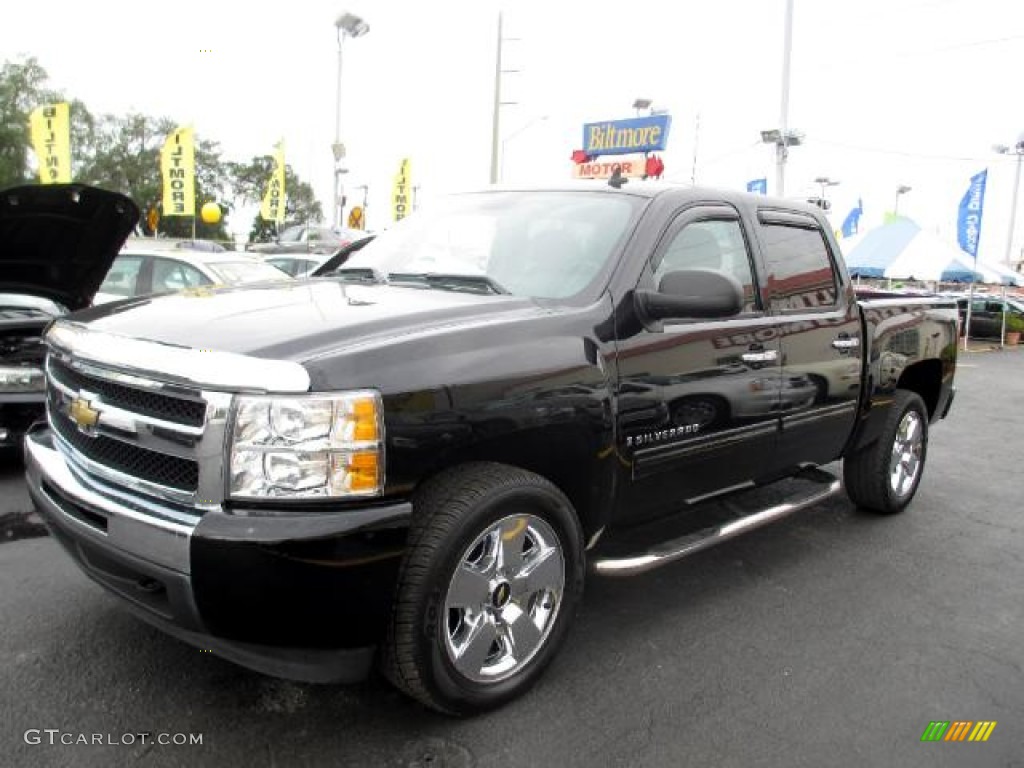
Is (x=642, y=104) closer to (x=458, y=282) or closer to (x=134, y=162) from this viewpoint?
(x=458, y=282)

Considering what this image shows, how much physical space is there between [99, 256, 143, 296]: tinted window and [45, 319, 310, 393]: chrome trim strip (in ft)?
20.1

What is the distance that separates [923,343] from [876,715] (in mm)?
3027

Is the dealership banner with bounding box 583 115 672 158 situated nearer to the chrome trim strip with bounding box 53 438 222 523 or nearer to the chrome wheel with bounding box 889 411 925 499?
the chrome wheel with bounding box 889 411 925 499

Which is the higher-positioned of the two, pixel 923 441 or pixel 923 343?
pixel 923 343

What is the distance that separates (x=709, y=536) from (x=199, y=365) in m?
2.24

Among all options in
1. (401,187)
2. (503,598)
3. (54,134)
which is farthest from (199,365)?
(401,187)

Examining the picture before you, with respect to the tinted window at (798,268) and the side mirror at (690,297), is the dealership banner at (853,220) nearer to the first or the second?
the tinted window at (798,268)

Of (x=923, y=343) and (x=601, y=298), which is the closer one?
(x=601, y=298)

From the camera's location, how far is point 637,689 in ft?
10.1

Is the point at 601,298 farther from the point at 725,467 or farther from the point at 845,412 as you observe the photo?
the point at 845,412

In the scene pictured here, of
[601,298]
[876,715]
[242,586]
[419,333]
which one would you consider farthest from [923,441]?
[242,586]

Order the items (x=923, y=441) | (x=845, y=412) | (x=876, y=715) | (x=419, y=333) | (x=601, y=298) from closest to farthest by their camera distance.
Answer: (x=419, y=333), (x=876, y=715), (x=601, y=298), (x=845, y=412), (x=923, y=441)

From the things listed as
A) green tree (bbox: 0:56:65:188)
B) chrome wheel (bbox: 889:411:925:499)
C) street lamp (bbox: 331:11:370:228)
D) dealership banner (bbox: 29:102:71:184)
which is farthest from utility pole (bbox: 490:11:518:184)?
green tree (bbox: 0:56:65:188)

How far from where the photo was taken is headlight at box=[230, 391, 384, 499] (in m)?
2.35
